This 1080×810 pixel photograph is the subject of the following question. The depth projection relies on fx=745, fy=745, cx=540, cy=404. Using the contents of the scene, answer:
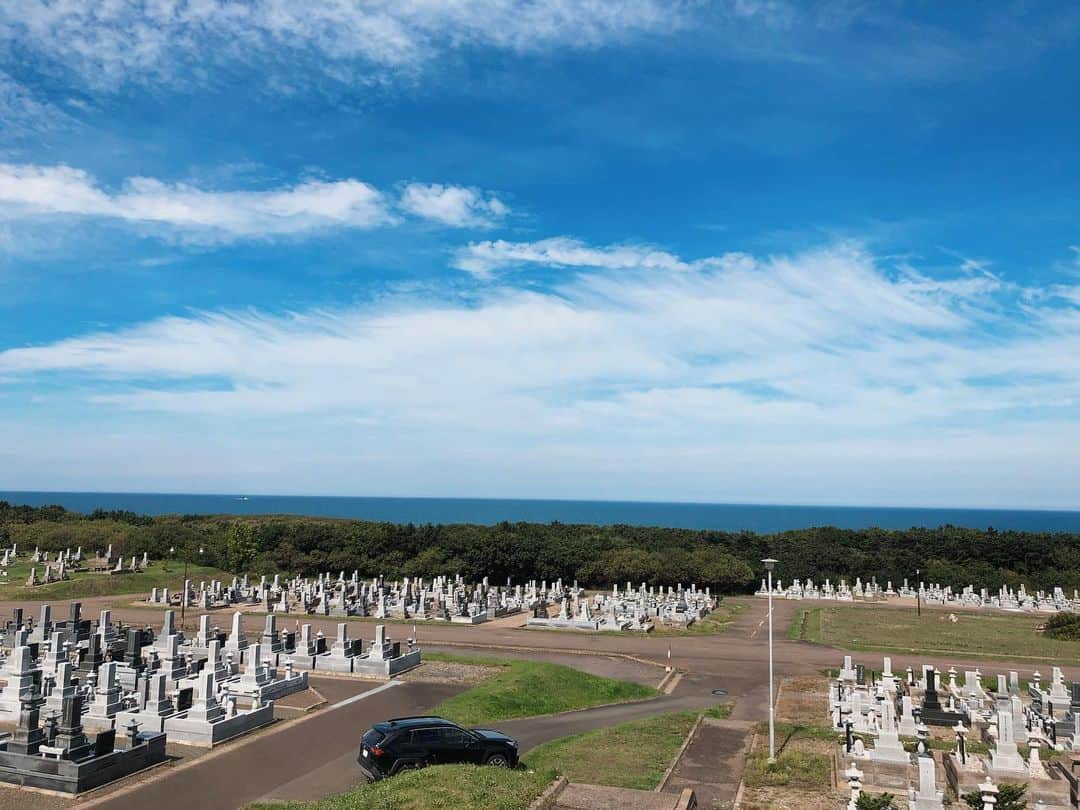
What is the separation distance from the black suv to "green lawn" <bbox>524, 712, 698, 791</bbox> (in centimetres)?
138

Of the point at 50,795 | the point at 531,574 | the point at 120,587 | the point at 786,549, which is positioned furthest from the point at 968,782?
the point at 786,549

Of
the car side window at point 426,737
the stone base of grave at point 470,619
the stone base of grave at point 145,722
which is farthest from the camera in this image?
the stone base of grave at point 470,619

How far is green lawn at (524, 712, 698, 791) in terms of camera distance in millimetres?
17094

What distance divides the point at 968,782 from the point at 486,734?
11.0m

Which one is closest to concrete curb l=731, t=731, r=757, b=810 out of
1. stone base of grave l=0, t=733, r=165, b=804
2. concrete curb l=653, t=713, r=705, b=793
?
concrete curb l=653, t=713, r=705, b=793

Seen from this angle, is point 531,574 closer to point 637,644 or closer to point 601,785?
point 637,644

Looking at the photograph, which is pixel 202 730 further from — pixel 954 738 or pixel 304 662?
pixel 954 738

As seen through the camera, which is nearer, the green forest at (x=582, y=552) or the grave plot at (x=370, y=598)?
the grave plot at (x=370, y=598)

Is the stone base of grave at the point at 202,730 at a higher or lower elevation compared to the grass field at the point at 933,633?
higher

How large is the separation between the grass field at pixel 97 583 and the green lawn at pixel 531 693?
38334 millimetres

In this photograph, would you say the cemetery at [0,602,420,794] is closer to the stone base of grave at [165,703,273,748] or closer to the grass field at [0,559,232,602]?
the stone base of grave at [165,703,273,748]

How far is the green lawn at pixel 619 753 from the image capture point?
673 inches

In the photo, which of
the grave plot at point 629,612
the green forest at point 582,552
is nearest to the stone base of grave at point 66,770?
the grave plot at point 629,612

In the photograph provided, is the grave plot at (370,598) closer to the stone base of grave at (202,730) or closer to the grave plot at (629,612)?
the grave plot at (629,612)
